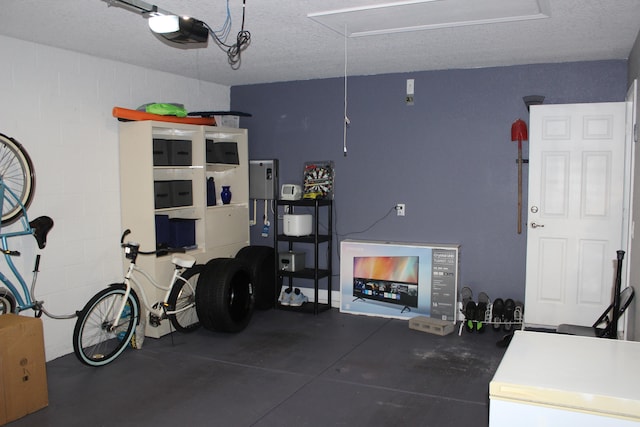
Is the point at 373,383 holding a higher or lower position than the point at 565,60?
lower

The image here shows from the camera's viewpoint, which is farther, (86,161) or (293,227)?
(293,227)

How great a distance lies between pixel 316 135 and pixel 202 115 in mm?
1301

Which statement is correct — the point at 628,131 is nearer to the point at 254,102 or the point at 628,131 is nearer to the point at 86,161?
the point at 254,102

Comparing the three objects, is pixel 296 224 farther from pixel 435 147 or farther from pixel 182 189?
pixel 435 147

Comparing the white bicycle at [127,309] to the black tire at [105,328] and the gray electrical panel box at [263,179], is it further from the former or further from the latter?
the gray electrical panel box at [263,179]

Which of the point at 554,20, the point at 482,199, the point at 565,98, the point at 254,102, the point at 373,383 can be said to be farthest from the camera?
the point at 254,102

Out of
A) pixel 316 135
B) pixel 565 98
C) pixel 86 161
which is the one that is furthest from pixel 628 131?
pixel 86 161

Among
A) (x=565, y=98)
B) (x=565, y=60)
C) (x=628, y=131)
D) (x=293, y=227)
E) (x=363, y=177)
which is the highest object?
(x=565, y=60)

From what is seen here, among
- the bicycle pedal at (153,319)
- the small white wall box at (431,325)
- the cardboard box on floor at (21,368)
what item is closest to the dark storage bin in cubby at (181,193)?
the bicycle pedal at (153,319)

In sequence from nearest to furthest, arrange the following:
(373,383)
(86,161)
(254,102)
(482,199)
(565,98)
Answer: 1. (373,383)
2. (86,161)
3. (565,98)
4. (482,199)
5. (254,102)

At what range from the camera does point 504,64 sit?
5.11m

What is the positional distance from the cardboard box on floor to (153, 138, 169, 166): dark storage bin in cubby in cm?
187

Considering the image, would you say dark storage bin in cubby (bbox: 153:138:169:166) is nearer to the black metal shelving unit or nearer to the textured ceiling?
the textured ceiling

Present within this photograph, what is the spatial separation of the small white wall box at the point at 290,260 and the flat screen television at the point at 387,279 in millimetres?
646
